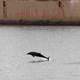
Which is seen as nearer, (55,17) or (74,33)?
(74,33)

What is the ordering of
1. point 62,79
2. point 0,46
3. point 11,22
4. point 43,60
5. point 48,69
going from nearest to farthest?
point 62,79
point 48,69
point 43,60
point 0,46
point 11,22

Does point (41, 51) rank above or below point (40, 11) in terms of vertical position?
above

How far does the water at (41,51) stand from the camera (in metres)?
12.5

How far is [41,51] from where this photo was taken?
1662 cm

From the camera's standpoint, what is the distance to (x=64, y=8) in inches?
1098

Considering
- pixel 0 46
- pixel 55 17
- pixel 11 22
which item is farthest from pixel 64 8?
pixel 0 46

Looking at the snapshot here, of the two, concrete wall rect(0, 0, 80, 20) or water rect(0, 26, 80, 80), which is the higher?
water rect(0, 26, 80, 80)

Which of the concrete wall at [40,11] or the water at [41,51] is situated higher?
the water at [41,51]

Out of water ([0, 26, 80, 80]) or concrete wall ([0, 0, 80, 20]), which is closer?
water ([0, 26, 80, 80])

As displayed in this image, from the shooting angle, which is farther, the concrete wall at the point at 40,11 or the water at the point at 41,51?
the concrete wall at the point at 40,11

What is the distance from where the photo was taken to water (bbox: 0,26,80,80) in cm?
1250

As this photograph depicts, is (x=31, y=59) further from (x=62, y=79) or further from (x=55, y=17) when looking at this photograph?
(x=55, y=17)

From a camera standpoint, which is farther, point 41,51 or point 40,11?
point 40,11

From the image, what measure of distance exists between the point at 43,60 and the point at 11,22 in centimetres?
1270
